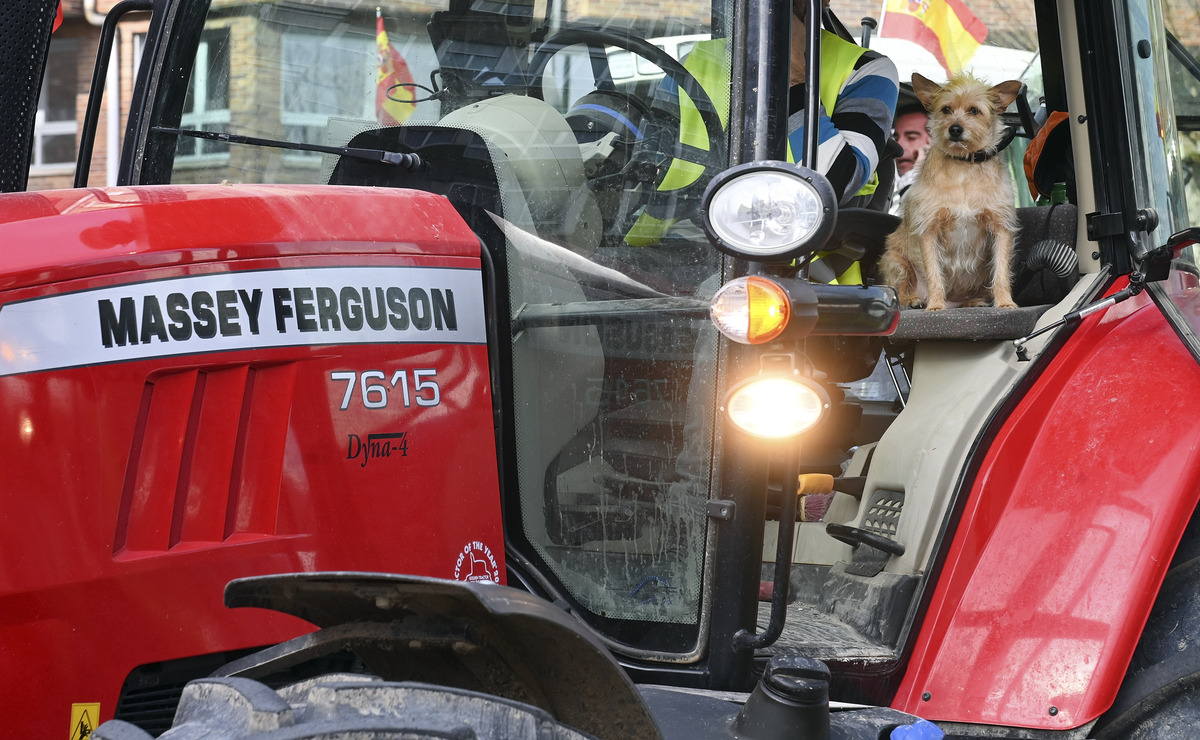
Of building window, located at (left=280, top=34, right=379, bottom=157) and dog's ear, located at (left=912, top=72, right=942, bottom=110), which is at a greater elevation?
dog's ear, located at (left=912, top=72, right=942, bottom=110)

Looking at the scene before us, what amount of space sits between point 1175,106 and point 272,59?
1852 millimetres

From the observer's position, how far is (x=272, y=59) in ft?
7.65

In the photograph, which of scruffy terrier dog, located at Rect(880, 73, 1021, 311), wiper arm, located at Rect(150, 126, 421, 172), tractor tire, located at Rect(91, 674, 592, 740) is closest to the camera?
tractor tire, located at Rect(91, 674, 592, 740)

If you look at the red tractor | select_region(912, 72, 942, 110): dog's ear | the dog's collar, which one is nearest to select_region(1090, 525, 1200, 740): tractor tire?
the red tractor

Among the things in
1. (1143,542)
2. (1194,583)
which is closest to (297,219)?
(1143,542)

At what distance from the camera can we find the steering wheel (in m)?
1.98

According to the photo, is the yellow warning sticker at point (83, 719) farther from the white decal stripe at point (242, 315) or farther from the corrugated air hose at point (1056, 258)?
the corrugated air hose at point (1056, 258)

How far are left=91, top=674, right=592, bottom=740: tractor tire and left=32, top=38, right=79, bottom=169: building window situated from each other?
51.4 ft

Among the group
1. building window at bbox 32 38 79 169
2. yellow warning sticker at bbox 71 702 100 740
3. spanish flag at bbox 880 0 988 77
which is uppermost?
building window at bbox 32 38 79 169

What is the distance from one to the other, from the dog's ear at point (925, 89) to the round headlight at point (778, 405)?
218cm

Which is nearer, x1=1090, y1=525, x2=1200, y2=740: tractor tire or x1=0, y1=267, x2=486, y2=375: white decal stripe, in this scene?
x1=0, y1=267, x2=486, y2=375: white decal stripe

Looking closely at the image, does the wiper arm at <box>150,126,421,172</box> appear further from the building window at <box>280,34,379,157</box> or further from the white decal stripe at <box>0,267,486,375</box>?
the white decal stripe at <box>0,267,486,375</box>

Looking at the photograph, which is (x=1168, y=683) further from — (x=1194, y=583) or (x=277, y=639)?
(x=277, y=639)

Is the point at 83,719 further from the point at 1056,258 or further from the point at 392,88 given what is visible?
the point at 1056,258
